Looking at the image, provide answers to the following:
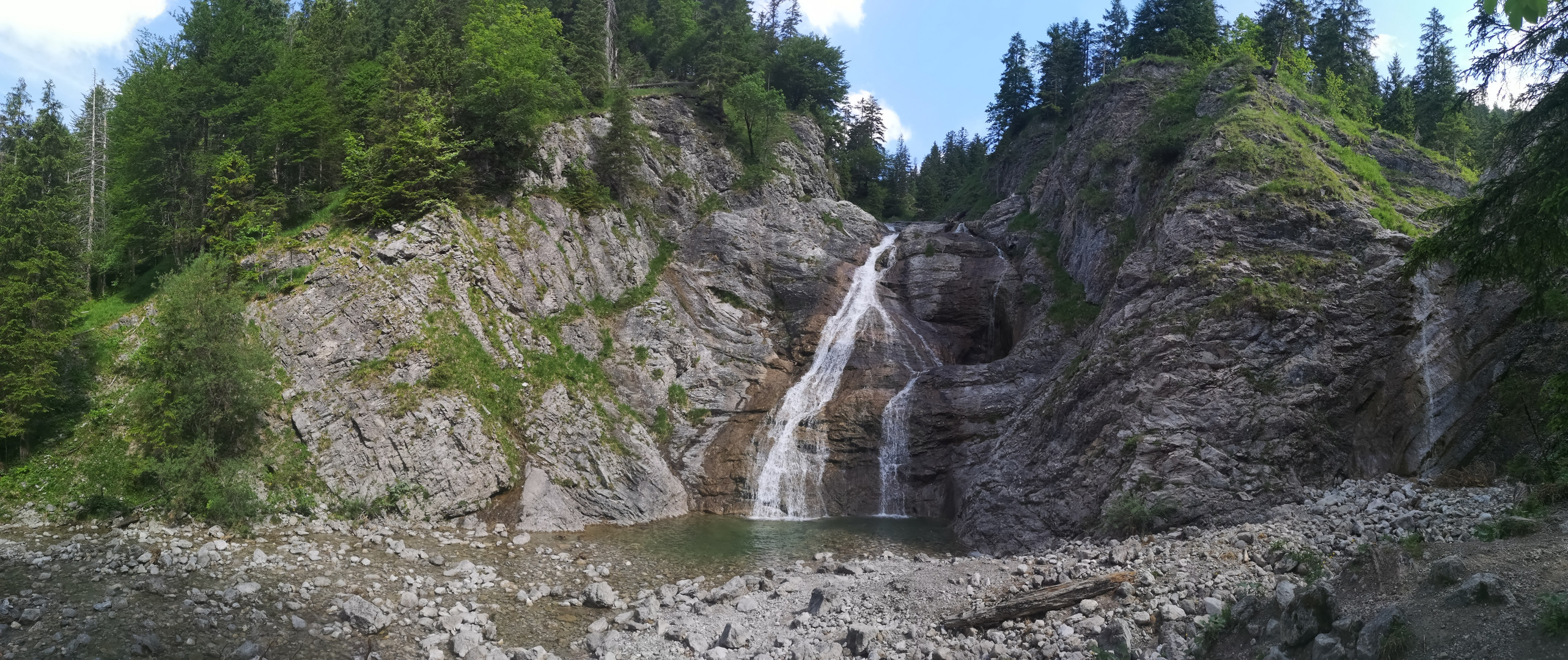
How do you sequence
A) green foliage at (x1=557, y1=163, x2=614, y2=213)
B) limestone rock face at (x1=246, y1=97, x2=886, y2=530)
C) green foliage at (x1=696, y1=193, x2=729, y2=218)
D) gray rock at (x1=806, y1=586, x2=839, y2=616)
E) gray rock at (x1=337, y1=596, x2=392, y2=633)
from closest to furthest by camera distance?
gray rock at (x1=337, y1=596, x2=392, y2=633)
gray rock at (x1=806, y1=586, x2=839, y2=616)
limestone rock face at (x1=246, y1=97, x2=886, y2=530)
green foliage at (x1=557, y1=163, x2=614, y2=213)
green foliage at (x1=696, y1=193, x2=729, y2=218)

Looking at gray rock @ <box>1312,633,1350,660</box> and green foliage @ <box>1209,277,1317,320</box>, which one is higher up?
green foliage @ <box>1209,277,1317,320</box>

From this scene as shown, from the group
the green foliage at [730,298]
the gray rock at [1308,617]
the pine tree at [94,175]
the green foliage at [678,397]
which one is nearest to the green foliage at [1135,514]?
the gray rock at [1308,617]

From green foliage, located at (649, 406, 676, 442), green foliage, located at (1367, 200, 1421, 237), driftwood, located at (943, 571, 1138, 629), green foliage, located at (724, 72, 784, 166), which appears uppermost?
green foliage, located at (724, 72, 784, 166)

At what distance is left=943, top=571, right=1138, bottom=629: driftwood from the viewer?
1227cm

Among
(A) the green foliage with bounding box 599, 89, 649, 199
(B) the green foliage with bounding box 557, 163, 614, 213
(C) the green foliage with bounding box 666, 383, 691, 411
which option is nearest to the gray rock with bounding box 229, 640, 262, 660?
(C) the green foliage with bounding box 666, 383, 691, 411

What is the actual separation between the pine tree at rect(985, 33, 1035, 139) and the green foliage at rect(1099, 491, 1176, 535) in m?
46.7

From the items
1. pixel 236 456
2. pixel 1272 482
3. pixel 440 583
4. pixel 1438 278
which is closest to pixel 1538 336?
pixel 1438 278

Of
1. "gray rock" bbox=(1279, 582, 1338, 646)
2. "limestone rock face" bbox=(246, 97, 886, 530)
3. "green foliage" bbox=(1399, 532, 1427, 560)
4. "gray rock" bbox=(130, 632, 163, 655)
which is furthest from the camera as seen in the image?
"limestone rock face" bbox=(246, 97, 886, 530)

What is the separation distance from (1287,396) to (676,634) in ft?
53.6

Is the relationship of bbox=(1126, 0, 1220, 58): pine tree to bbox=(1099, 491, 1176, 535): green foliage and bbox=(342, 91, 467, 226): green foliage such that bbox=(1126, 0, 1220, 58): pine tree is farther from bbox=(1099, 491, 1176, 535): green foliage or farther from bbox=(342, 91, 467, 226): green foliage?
bbox=(342, 91, 467, 226): green foliage

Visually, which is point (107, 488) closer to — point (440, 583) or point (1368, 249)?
point (440, 583)

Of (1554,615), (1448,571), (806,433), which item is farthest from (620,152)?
(1554,615)

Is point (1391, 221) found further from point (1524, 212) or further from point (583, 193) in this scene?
point (583, 193)

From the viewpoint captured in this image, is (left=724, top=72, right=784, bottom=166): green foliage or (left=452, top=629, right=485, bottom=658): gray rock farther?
(left=724, top=72, right=784, bottom=166): green foliage
